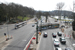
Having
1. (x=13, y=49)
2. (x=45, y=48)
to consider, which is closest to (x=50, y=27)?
(x=45, y=48)

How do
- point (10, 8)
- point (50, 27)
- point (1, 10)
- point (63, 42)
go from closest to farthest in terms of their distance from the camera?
point (63, 42)
point (50, 27)
point (1, 10)
point (10, 8)

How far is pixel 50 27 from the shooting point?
4041 cm

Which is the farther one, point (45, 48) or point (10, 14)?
point (10, 14)

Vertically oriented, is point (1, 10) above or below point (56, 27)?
above

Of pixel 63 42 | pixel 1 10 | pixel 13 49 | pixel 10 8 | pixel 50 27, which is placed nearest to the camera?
pixel 13 49

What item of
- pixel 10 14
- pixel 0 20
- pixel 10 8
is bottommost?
pixel 0 20

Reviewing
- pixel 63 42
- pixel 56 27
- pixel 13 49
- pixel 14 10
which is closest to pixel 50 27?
pixel 56 27

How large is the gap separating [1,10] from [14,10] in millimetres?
12039

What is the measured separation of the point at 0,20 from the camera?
49250mm

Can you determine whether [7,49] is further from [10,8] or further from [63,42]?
[10,8]

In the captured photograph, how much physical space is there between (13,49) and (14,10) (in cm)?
4599

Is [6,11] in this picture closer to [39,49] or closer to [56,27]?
[56,27]

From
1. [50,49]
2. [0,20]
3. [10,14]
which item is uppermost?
[10,14]

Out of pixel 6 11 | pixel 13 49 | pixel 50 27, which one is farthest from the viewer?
pixel 6 11
